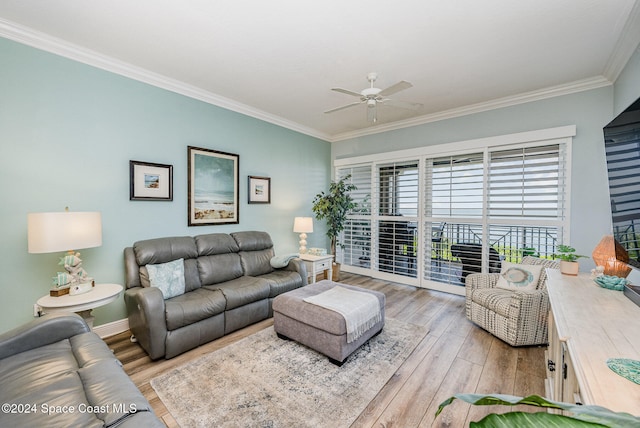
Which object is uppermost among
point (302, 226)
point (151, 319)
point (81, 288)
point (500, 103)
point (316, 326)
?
point (500, 103)

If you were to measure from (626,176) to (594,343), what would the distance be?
106cm

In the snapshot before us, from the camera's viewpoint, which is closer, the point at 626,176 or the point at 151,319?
the point at 626,176

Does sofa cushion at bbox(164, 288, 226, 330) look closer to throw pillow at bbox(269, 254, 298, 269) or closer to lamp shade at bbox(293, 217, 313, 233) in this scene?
throw pillow at bbox(269, 254, 298, 269)

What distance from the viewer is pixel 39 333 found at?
5.41 ft

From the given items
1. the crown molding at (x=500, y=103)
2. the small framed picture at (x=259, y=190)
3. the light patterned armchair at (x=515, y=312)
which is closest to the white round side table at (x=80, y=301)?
the small framed picture at (x=259, y=190)

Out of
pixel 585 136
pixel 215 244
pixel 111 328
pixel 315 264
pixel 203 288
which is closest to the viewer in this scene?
pixel 111 328

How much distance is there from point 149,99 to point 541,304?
180 inches

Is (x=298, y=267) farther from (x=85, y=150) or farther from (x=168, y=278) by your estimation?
(x=85, y=150)

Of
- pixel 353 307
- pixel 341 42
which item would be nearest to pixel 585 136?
pixel 341 42

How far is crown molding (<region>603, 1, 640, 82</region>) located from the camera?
6.87 ft

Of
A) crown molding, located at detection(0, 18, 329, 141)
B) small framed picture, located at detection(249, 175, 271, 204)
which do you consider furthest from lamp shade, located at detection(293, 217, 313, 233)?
crown molding, located at detection(0, 18, 329, 141)

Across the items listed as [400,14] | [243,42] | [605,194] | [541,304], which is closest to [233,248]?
[243,42]

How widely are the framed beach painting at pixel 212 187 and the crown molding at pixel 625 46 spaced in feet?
13.5

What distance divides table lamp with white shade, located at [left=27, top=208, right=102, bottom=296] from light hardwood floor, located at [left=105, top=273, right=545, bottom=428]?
77 cm
